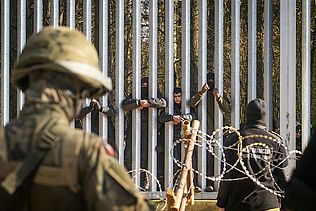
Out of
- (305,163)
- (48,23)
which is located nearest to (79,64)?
(305,163)

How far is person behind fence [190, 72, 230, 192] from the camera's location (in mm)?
12711

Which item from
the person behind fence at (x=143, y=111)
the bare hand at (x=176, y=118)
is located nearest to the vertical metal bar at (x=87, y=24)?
the person behind fence at (x=143, y=111)

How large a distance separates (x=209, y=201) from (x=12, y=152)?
28.3 ft

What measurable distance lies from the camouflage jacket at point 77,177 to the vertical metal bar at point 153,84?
340 inches

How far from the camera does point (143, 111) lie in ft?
42.5

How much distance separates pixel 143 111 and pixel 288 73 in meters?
2.02

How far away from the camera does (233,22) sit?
41.8ft

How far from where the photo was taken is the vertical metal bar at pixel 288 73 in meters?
12.6

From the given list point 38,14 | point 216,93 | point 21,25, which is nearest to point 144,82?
point 216,93

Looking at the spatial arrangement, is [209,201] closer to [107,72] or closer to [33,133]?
[107,72]

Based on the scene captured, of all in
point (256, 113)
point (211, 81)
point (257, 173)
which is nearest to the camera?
point (257, 173)

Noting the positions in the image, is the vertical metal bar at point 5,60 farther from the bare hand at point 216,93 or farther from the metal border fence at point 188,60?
the bare hand at point 216,93

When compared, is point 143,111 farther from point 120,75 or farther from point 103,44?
point 103,44

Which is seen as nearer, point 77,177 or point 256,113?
point 77,177
